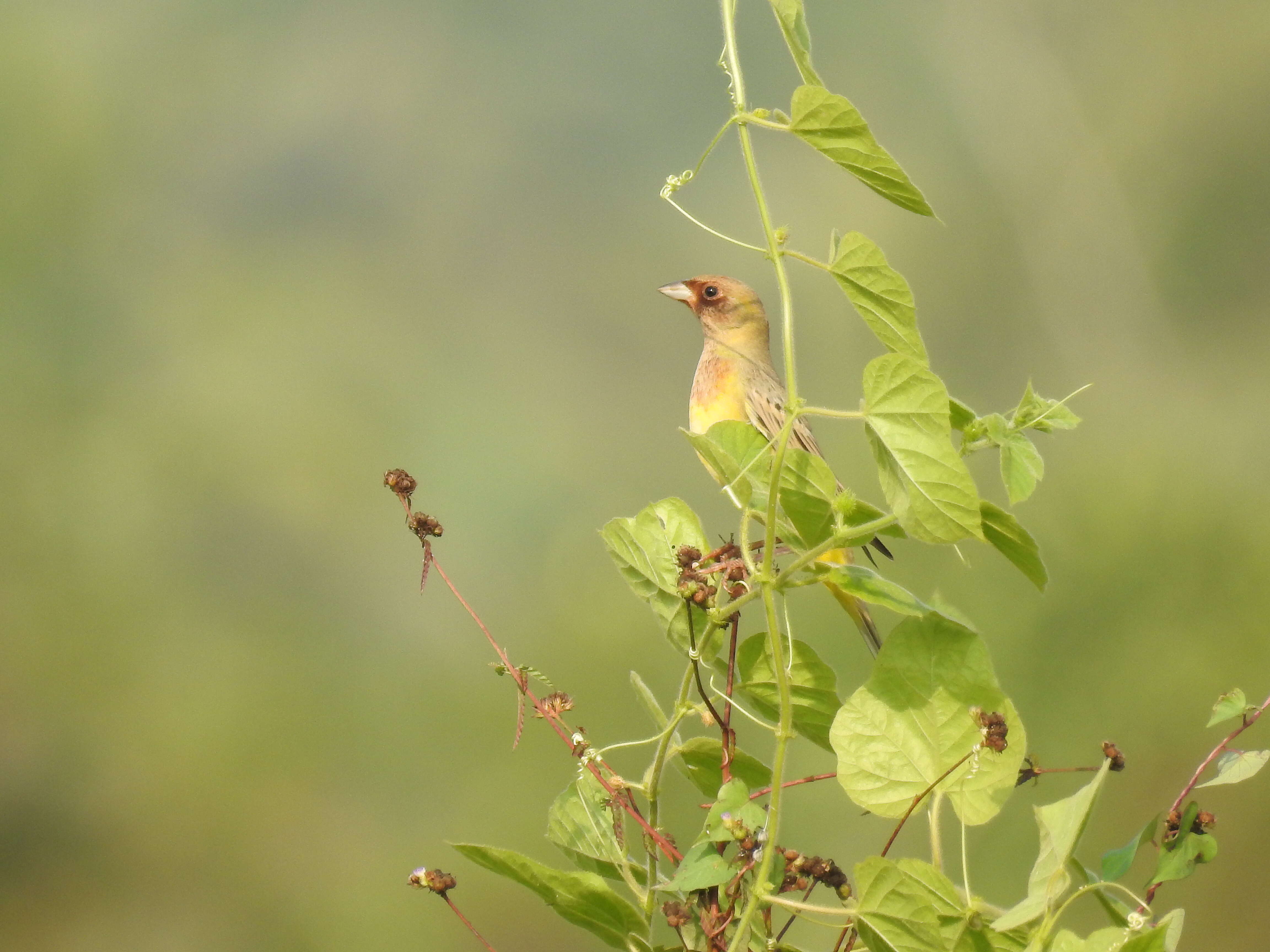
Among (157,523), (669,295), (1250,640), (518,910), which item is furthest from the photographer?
(157,523)

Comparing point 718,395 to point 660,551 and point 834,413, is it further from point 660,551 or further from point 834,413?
point 834,413

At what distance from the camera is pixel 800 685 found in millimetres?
570

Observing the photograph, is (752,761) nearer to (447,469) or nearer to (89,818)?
(447,469)

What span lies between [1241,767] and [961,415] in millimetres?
220

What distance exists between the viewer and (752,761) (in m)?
0.56

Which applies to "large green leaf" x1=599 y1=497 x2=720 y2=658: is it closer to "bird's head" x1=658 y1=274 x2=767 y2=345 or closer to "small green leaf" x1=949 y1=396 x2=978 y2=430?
"small green leaf" x1=949 y1=396 x2=978 y2=430

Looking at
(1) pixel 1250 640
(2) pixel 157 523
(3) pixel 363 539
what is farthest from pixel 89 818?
(1) pixel 1250 640

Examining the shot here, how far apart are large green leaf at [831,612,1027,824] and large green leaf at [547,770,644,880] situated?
14 centimetres

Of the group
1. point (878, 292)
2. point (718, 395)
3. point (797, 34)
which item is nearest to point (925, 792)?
point (878, 292)

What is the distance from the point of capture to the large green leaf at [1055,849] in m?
0.42

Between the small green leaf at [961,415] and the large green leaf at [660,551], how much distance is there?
16 centimetres

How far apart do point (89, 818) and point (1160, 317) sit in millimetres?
4365

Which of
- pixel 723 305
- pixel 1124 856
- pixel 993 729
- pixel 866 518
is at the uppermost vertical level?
pixel 723 305

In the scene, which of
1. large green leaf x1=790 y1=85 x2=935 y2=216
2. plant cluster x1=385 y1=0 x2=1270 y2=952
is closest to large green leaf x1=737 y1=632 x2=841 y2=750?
plant cluster x1=385 y1=0 x2=1270 y2=952
